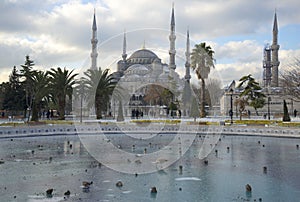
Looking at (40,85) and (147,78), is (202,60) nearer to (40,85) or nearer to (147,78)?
(40,85)

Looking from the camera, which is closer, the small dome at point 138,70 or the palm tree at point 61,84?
the palm tree at point 61,84

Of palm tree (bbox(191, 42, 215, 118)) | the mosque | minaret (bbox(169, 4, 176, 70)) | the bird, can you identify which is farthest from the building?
the bird

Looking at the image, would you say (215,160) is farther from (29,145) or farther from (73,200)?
(29,145)

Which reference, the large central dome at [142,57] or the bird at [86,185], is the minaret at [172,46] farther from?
the bird at [86,185]

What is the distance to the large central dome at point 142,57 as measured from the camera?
8600cm

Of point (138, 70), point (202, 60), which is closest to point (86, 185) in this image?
point (202, 60)

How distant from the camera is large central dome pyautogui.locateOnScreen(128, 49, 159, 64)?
282ft

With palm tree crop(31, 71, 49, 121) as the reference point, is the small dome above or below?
above

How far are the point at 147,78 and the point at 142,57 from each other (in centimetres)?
1364

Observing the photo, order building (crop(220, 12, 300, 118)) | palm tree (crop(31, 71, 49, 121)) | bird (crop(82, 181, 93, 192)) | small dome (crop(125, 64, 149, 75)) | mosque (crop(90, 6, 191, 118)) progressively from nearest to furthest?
bird (crop(82, 181, 93, 192)) < palm tree (crop(31, 71, 49, 121)) < building (crop(220, 12, 300, 118)) < mosque (crop(90, 6, 191, 118)) < small dome (crop(125, 64, 149, 75))

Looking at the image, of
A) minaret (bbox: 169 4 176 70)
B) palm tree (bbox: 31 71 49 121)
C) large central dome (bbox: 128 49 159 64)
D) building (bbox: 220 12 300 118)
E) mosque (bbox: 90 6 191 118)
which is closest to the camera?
palm tree (bbox: 31 71 49 121)

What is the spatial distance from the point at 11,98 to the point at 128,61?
51.5 m

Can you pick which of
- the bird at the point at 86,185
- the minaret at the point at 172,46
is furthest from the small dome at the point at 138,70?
the bird at the point at 86,185

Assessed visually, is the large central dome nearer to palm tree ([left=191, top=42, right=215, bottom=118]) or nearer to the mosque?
the mosque
